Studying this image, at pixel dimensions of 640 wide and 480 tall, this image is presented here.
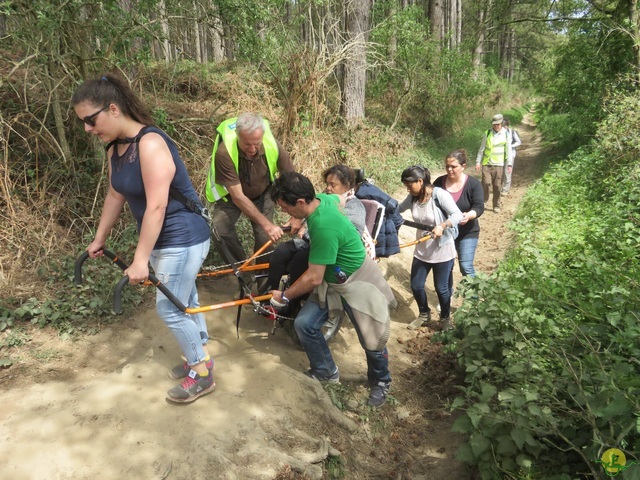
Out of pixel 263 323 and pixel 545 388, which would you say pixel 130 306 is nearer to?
pixel 263 323

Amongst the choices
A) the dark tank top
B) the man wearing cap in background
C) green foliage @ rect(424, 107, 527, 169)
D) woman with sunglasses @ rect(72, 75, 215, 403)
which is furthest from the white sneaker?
green foliage @ rect(424, 107, 527, 169)

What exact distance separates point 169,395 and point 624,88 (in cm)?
1278

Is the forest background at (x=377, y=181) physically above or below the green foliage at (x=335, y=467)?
above

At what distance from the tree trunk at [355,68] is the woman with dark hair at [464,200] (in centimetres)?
550

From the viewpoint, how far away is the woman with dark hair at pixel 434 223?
4.79 metres

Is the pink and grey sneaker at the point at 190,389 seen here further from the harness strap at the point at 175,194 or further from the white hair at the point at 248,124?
the white hair at the point at 248,124

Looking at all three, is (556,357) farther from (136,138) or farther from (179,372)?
(136,138)

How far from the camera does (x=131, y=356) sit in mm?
3938

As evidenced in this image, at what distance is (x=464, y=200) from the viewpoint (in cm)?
524

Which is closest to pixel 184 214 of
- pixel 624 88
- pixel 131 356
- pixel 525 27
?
pixel 131 356

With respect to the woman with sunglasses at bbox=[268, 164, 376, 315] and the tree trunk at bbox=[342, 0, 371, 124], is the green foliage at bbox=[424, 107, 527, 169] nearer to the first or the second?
the tree trunk at bbox=[342, 0, 371, 124]

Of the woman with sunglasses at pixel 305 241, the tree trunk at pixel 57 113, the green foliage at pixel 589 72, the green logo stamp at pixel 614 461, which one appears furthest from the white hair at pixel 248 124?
the green foliage at pixel 589 72

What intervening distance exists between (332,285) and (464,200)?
2.52 metres

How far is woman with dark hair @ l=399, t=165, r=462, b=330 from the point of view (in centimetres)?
479
